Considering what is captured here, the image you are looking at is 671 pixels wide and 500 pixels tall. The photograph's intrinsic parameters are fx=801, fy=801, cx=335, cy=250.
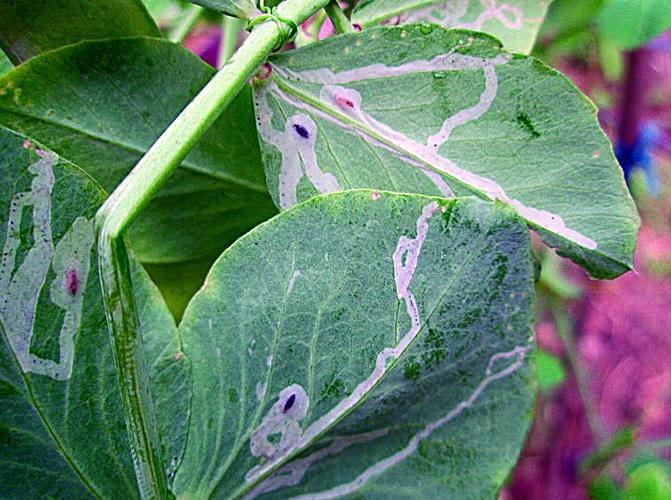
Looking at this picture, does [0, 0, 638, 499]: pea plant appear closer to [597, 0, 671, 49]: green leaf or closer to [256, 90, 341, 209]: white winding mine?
[256, 90, 341, 209]: white winding mine

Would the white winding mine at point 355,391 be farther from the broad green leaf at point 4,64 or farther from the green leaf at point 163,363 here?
the broad green leaf at point 4,64

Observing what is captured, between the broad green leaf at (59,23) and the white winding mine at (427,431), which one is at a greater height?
the broad green leaf at (59,23)

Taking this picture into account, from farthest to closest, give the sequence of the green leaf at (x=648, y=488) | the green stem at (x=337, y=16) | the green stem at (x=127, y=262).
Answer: the green leaf at (x=648, y=488) → the green stem at (x=337, y=16) → the green stem at (x=127, y=262)

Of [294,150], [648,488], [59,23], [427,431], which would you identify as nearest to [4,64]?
[59,23]

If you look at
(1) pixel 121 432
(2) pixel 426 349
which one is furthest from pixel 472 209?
(1) pixel 121 432

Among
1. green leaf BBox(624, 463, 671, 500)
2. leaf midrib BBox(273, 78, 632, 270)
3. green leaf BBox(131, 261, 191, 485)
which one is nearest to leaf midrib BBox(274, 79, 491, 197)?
leaf midrib BBox(273, 78, 632, 270)

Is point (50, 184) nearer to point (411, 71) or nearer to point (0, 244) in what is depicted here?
point (0, 244)

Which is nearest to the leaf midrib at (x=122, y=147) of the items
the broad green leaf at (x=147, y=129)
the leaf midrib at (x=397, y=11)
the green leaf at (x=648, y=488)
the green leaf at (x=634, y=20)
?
the broad green leaf at (x=147, y=129)
